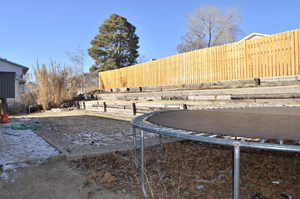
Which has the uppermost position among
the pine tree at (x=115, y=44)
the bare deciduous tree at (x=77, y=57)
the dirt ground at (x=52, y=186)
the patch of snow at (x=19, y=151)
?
the pine tree at (x=115, y=44)

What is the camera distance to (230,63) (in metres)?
4.81

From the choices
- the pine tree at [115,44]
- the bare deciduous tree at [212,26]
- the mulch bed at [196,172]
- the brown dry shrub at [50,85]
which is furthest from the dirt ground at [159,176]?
the pine tree at [115,44]

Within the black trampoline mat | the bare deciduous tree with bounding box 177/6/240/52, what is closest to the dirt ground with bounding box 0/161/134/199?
the black trampoline mat

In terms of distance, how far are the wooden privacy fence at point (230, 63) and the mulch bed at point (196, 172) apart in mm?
2136

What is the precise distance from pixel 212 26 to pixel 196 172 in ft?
51.3

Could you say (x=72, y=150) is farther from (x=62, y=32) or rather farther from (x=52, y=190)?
(x=62, y=32)

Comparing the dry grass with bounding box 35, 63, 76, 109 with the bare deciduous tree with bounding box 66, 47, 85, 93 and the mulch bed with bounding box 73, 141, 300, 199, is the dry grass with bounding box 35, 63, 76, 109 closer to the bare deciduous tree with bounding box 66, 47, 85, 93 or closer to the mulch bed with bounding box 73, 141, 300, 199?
the bare deciduous tree with bounding box 66, 47, 85, 93

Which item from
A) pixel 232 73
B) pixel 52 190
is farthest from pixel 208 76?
pixel 52 190

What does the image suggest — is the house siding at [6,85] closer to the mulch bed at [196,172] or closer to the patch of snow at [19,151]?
the patch of snow at [19,151]

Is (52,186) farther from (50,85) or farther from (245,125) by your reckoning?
(50,85)

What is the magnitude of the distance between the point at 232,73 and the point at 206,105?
3.27 ft

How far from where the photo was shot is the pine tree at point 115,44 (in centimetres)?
1731

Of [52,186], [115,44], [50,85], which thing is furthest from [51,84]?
[52,186]

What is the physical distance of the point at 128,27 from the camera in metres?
17.7
